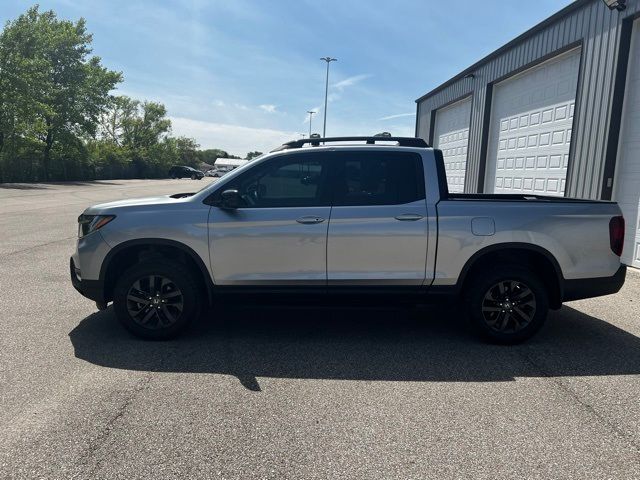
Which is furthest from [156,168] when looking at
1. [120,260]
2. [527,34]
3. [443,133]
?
[120,260]

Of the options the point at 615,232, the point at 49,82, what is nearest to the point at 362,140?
the point at 615,232

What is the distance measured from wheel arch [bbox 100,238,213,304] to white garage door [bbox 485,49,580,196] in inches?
319

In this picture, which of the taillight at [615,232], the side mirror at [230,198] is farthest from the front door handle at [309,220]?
the taillight at [615,232]

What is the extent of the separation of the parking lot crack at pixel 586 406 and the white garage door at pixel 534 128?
6726 mm

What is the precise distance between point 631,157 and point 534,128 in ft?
9.80

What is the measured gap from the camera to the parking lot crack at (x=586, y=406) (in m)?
3.08

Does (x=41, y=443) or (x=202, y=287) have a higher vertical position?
(x=202, y=287)

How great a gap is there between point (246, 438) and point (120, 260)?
8.18 ft

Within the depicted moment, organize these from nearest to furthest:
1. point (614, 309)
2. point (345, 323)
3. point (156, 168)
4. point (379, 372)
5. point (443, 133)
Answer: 1. point (379, 372)
2. point (345, 323)
3. point (614, 309)
4. point (443, 133)
5. point (156, 168)

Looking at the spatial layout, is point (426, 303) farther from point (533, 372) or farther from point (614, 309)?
point (614, 309)

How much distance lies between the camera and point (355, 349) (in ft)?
14.9

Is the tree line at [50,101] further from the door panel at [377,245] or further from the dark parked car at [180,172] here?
the door panel at [377,245]

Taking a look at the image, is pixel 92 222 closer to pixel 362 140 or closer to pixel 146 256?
pixel 146 256

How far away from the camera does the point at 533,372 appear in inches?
162
